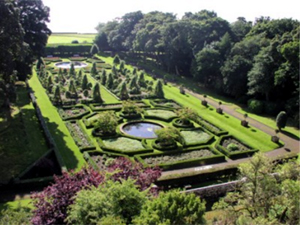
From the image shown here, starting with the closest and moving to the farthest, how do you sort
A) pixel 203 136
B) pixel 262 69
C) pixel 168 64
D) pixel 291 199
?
pixel 291 199
pixel 203 136
pixel 262 69
pixel 168 64

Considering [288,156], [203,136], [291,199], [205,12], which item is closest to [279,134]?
[288,156]

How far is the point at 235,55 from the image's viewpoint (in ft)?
160

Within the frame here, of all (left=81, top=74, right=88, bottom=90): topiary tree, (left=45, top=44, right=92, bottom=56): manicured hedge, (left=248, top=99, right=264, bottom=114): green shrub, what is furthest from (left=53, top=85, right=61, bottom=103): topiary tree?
(left=45, top=44, right=92, bottom=56): manicured hedge

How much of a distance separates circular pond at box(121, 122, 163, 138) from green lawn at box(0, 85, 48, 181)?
9406 millimetres

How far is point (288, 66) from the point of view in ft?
131

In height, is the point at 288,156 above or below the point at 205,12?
below

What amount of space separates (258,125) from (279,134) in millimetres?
3324

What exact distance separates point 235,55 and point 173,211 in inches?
1605

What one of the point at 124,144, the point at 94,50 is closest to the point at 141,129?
the point at 124,144

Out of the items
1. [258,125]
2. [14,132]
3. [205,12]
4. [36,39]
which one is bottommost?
[14,132]

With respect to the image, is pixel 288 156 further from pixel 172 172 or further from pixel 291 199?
pixel 291 199

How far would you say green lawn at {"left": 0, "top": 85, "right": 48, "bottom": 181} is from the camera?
80.3 feet

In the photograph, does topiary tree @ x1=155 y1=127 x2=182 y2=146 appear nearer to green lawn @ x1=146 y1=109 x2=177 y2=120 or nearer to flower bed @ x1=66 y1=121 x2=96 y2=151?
flower bed @ x1=66 y1=121 x2=96 y2=151

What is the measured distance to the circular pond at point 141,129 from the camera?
1312 inches
